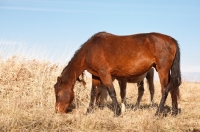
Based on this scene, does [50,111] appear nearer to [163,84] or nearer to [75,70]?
[75,70]

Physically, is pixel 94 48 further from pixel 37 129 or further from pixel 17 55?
pixel 17 55

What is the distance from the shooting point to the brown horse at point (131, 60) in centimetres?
796

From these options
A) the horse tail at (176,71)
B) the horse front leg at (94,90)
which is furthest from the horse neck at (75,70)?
the horse tail at (176,71)

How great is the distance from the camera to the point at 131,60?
26.2 ft

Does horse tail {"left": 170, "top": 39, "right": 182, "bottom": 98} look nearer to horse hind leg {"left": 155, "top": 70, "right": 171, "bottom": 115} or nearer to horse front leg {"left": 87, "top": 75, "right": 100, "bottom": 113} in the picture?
horse hind leg {"left": 155, "top": 70, "right": 171, "bottom": 115}

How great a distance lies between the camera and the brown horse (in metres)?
7.96

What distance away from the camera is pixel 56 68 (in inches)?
422

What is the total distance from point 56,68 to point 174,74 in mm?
4415

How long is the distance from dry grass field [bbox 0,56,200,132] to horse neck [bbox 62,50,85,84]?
0.93 m

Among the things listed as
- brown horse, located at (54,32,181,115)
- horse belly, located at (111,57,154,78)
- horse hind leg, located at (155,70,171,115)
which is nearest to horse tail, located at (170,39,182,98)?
brown horse, located at (54,32,181,115)

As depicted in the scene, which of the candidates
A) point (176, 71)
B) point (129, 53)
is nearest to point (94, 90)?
point (129, 53)

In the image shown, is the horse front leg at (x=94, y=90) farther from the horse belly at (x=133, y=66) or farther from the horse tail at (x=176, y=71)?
the horse tail at (x=176, y=71)

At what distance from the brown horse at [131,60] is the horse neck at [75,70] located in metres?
0.18

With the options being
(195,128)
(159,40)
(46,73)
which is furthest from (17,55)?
(195,128)
